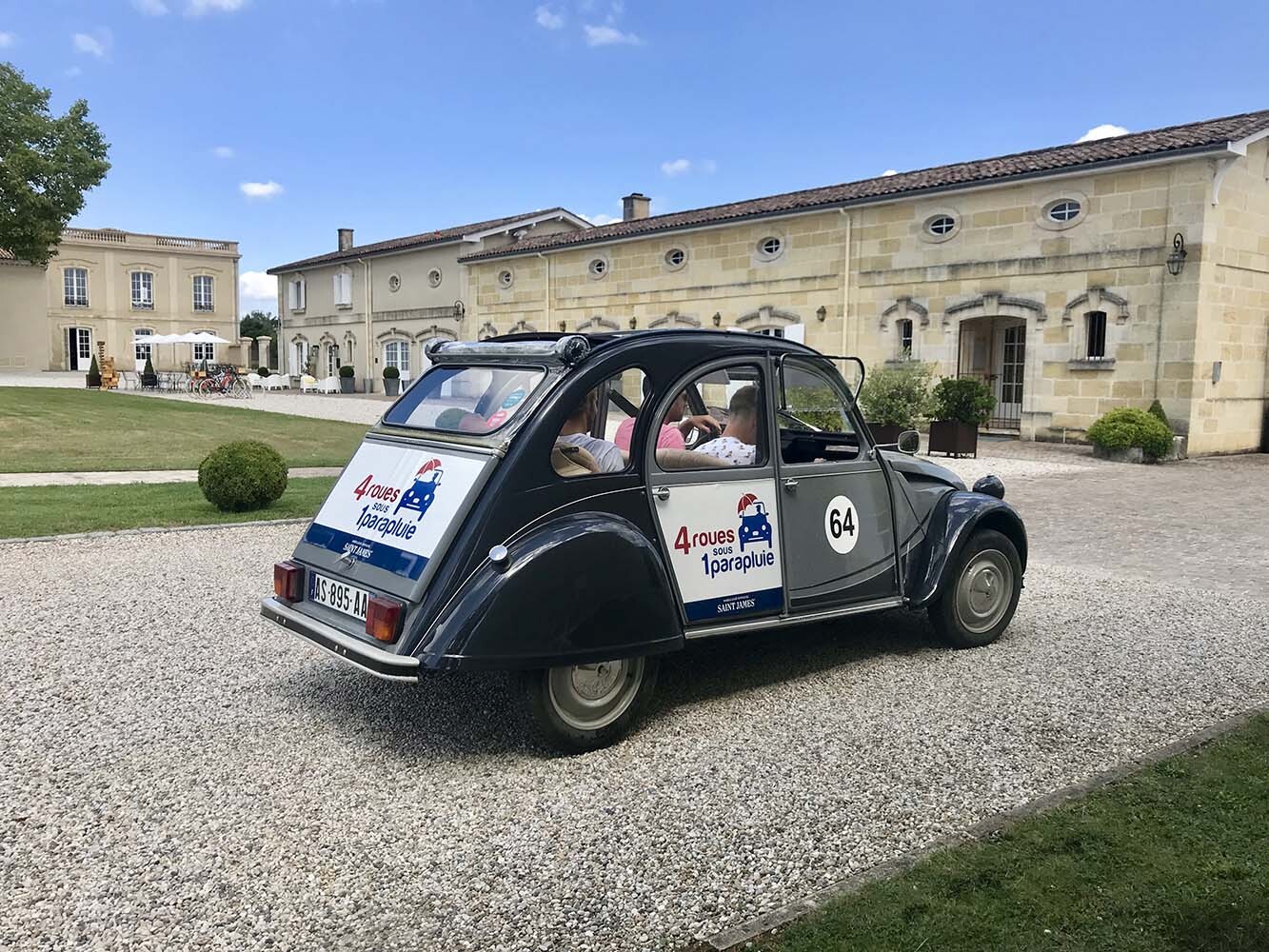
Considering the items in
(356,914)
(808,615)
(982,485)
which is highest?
(982,485)

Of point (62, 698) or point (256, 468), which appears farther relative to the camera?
point (256, 468)

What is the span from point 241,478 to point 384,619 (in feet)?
21.8

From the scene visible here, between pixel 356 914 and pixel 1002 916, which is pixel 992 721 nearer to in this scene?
pixel 1002 916

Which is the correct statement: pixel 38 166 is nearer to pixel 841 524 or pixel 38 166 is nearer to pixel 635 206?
pixel 635 206

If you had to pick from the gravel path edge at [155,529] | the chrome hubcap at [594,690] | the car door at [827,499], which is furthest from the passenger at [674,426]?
the gravel path edge at [155,529]

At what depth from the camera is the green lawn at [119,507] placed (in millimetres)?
9352

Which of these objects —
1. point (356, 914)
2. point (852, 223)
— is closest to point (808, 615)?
point (356, 914)

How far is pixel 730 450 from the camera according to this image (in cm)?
488

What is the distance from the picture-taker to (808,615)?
5.07 m

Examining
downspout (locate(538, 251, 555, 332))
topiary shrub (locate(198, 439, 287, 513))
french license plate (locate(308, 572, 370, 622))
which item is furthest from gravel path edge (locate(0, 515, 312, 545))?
downspout (locate(538, 251, 555, 332))

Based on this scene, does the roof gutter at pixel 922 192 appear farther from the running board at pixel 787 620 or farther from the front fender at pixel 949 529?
the running board at pixel 787 620

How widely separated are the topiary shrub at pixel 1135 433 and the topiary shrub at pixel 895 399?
3073 mm

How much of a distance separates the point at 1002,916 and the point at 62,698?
14.1 feet

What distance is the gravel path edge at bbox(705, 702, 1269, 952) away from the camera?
292 centimetres
